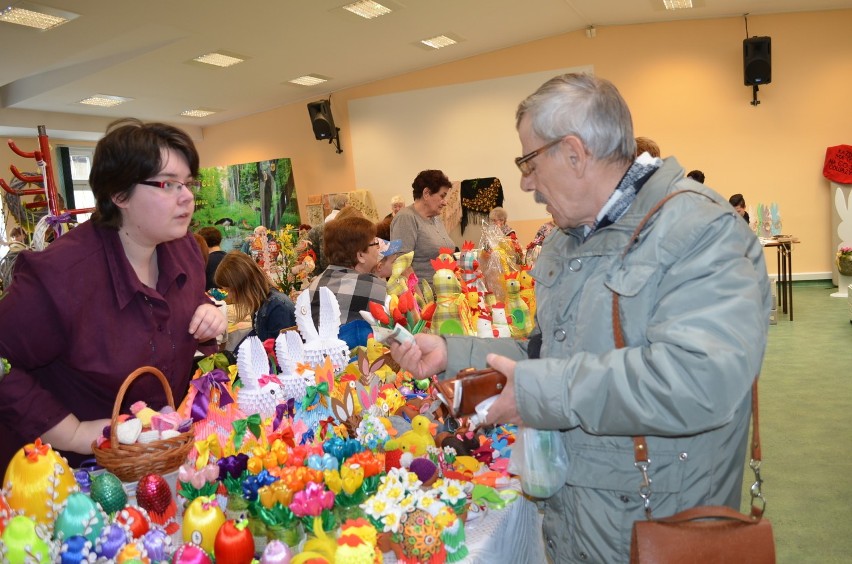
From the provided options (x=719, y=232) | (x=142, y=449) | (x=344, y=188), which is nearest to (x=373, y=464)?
(x=142, y=449)

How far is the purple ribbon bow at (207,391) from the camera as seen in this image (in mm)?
1756

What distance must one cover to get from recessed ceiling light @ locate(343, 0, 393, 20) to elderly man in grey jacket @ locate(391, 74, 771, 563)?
20.8 ft

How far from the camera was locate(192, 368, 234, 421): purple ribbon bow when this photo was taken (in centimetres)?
176

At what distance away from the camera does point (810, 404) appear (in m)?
4.14

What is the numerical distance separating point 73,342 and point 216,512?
68cm

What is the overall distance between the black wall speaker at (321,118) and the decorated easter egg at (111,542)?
1021 cm

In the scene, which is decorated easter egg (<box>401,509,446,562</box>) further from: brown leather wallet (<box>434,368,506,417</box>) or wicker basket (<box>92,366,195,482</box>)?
wicker basket (<box>92,366,195,482</box>)

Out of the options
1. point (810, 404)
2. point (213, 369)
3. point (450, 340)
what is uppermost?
point (450, 340)

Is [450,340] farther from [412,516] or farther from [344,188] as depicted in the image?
[344,188]

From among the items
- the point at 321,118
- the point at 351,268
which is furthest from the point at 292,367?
the point at 321,118

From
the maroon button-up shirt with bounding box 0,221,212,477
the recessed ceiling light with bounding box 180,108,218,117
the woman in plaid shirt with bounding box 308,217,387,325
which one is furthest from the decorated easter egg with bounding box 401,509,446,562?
the recessed ceiling light with bounding box 180,108,218,117

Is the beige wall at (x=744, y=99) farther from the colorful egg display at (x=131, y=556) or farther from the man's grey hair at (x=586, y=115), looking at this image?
the colorful egg display at (x=131, y=556)

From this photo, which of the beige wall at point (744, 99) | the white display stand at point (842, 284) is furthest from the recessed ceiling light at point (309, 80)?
the white display stand at point (842, 284)

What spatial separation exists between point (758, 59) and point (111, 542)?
919cm
